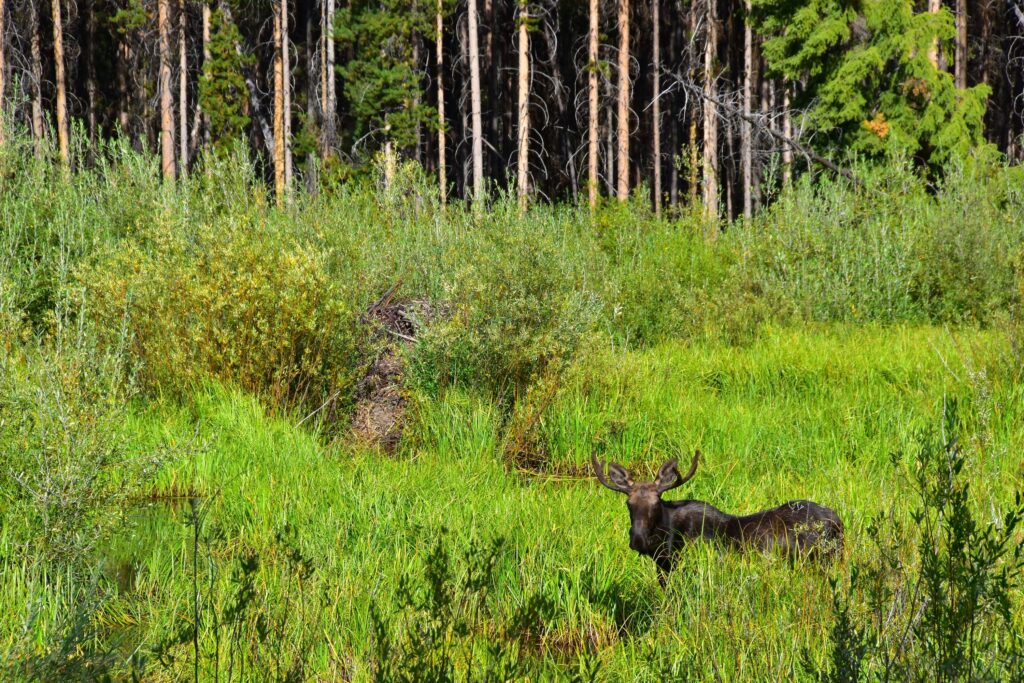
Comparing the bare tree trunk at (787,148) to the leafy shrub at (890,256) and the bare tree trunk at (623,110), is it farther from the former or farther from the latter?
the bare tree trunk at (623,110)

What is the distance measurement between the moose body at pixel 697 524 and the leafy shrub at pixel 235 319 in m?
3.86

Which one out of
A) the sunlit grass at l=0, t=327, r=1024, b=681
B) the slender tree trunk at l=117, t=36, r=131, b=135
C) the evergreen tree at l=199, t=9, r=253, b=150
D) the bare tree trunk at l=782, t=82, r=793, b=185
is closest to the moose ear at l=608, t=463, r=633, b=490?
the sunlit grass at l=0, t=327, r=1024, b=681

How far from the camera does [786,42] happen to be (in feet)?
64.7

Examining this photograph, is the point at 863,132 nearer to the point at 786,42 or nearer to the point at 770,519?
the point at 786,42

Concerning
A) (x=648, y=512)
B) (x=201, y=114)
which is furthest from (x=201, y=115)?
(x=648, y=512)

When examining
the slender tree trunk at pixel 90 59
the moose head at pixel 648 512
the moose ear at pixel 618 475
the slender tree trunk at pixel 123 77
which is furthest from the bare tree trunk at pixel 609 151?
the moose head at pixel 648 512

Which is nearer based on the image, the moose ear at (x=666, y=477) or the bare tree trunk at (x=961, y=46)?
the moose ear at (x=666, y=477)

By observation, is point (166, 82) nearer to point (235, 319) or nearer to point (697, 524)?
point (235, 319)

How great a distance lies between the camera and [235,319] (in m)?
7.71

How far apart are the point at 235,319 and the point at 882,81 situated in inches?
617

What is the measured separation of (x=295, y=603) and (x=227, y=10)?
101 feet

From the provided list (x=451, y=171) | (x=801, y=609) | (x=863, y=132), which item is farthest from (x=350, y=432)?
(x=451, y=171)

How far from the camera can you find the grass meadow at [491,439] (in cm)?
338

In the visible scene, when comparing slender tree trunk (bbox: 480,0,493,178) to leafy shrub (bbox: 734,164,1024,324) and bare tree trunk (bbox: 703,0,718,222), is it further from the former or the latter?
leafy shrub (bbox: 734,164,1024,324)
